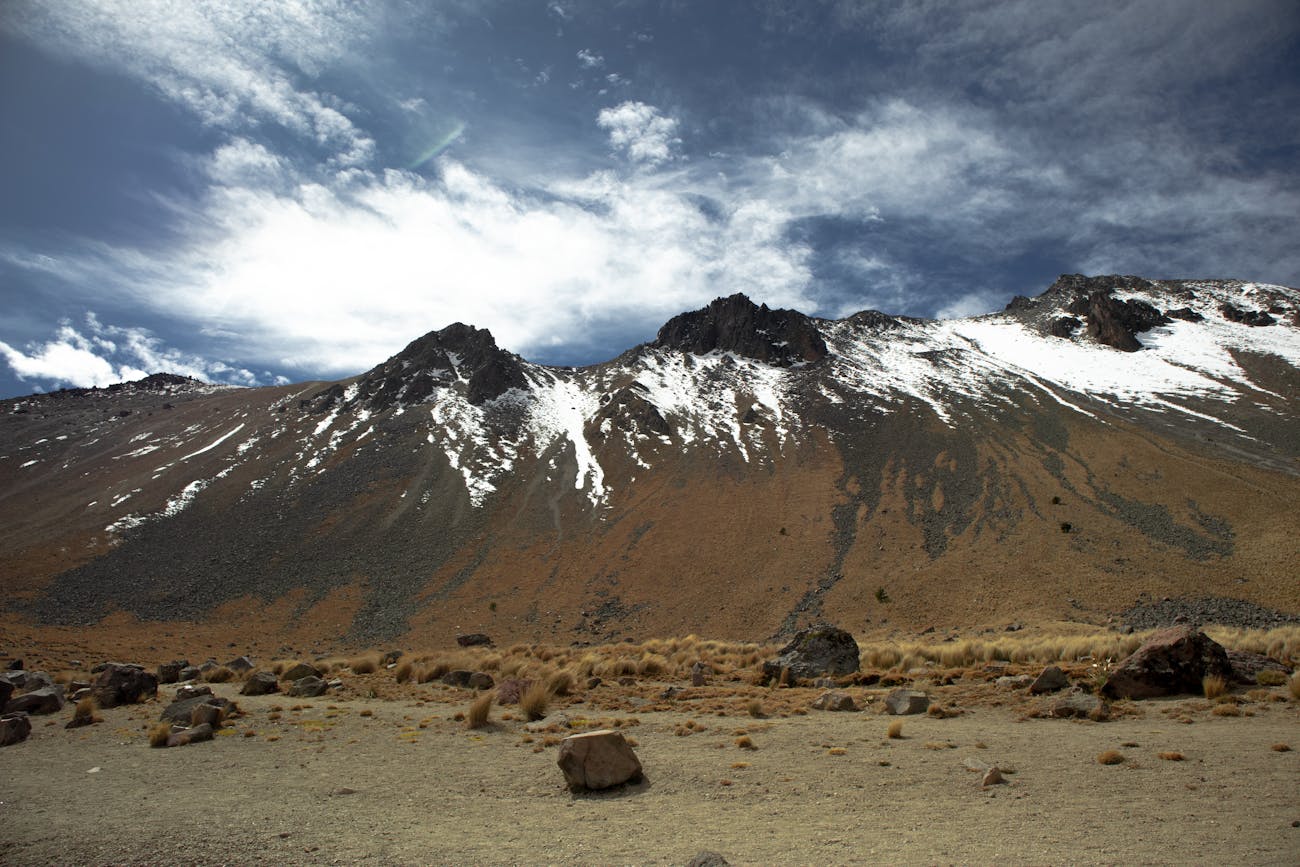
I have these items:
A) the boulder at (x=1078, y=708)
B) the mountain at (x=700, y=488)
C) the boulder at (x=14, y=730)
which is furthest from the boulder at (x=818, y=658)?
the mountain at (x=700, y=488)

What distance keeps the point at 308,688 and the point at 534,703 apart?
899cm

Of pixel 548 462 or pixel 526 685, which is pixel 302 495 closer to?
pixel 548 462

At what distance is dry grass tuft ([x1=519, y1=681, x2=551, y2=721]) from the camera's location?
1426 centimetres

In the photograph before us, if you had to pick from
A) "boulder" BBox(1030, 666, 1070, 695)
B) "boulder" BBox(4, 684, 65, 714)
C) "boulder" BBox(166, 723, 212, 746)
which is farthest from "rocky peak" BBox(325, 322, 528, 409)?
"boulder" BBox(1030, 666, 1070, 695)

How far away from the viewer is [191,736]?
520 inches

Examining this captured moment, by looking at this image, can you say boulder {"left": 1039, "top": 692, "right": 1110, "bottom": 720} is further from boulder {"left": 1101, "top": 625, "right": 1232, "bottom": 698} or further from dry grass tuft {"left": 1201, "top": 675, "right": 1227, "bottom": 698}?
dry grass tuft {"left": 1201, "top": 675, "right": 1227, "bottom": 698}

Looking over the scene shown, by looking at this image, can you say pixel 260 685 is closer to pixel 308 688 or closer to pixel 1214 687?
pixel 308 688

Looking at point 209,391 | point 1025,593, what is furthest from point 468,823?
point 209,391

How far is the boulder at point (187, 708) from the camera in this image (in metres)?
14.6

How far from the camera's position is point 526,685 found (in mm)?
16312

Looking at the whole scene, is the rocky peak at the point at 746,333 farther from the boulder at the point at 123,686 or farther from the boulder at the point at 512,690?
the boulder at the point at 123,686

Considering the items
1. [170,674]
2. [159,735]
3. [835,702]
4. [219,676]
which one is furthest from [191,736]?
[835,702]

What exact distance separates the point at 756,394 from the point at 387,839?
3922 inches

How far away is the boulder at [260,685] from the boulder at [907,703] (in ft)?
60.5
